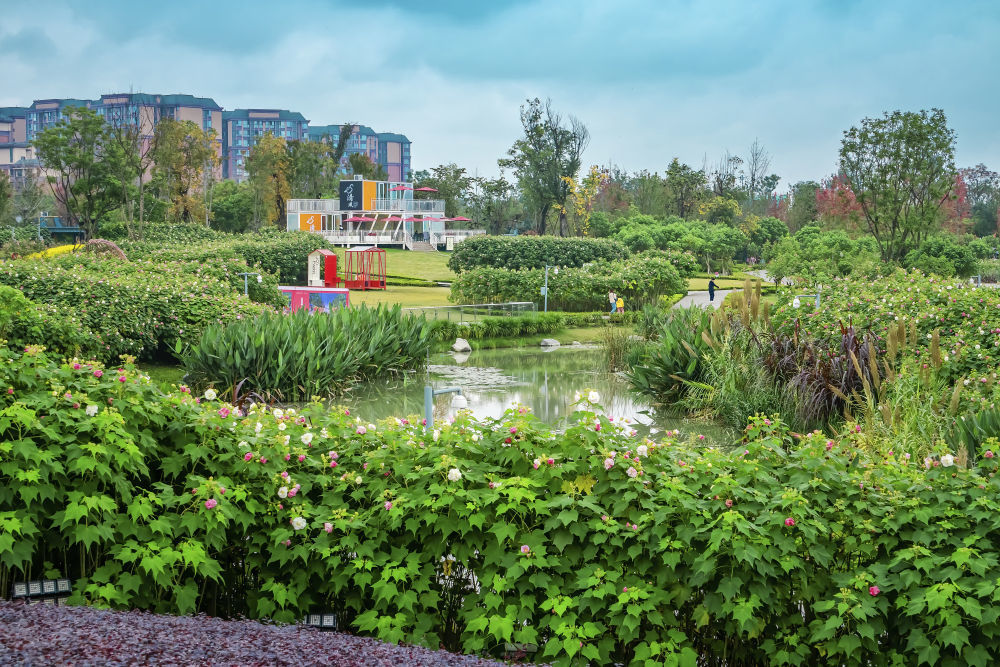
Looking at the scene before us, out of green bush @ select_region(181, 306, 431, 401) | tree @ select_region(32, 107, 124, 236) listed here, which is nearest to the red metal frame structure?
tree @ select_region(32, 107, 124, 236)

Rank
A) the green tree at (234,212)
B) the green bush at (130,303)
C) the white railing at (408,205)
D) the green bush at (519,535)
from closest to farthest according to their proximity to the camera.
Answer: the green bush at (519,535) → the green bush at (130,303) → the white railing at (408,205) → the green tree at (234,212)

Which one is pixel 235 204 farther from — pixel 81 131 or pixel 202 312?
pixel 202 312

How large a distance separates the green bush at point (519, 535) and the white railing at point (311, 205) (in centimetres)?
5614

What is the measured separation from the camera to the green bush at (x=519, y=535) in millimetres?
4219

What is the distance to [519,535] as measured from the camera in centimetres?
454

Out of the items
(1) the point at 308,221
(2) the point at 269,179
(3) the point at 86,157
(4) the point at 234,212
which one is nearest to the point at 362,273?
(3) the point at 86,157

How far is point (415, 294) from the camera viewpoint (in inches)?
1384

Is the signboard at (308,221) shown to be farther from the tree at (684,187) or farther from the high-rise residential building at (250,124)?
the high-rise residential building at (250,124)

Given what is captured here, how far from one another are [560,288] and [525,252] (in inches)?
500

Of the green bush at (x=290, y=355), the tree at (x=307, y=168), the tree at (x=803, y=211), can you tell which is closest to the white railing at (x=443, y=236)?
the tree at (x=307, y=168)

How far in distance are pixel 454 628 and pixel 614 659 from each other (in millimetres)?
784

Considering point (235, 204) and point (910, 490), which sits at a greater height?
point (235, 204)

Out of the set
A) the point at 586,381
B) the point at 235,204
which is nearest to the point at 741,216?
the point at 235,204

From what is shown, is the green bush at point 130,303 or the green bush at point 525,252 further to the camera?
the green bush at point 525,252
